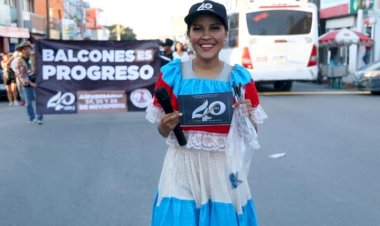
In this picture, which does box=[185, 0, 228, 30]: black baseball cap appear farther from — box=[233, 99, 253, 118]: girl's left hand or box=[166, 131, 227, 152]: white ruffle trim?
box=[166, 131, 227, 152]: white ruffle trim

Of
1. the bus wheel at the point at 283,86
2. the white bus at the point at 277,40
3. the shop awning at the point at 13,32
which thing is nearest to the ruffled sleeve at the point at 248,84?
the white bus at the point at 277,40

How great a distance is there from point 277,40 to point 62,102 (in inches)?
343

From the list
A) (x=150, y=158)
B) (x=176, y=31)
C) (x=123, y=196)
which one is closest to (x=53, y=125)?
(x=150, y=158)

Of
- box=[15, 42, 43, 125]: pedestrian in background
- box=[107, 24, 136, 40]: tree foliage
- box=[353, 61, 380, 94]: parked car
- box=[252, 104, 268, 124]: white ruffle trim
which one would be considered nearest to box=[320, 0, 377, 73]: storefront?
box=[353, 61, 380, 94]: parked car

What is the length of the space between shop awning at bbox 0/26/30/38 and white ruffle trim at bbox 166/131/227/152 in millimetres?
29008

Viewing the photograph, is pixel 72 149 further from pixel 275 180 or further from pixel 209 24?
pixel 209 24

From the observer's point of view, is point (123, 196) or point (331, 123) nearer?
point (123, 196)

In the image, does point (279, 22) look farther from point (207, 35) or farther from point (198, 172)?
point (198, 172)

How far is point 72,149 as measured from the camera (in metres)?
7.81

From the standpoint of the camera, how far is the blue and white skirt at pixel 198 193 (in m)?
2.65

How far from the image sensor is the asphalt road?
4812 millimetres

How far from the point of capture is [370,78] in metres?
16.0

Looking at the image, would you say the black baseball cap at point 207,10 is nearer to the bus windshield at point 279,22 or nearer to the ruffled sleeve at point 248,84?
the ruffled sleeve at point 248,84

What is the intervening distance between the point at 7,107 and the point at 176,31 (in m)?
70.5
